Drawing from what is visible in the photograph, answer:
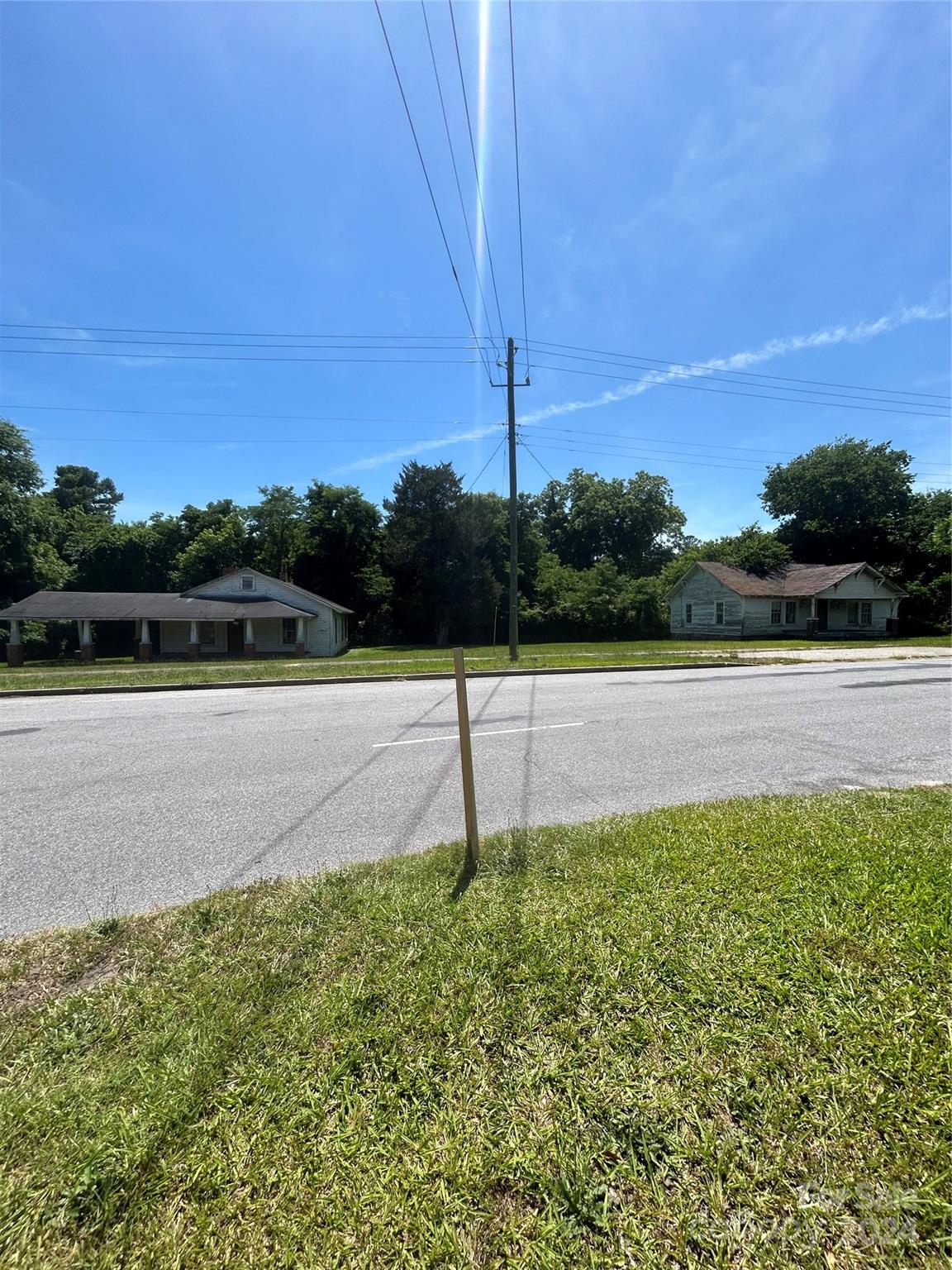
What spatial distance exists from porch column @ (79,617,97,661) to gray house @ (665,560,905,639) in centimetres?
3361

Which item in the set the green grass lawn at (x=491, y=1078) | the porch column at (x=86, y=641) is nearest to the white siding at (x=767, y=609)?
the porch column at (x=86, y=641)

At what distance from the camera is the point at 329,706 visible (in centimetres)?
1010

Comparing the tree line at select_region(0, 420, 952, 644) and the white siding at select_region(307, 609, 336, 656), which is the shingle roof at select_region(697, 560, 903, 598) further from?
the white siding at select_region(307, 609, 336, 656)

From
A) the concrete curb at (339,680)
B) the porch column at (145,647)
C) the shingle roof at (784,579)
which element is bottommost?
the concrete curb at (339,680)

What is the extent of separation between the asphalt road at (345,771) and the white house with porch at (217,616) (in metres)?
17.2

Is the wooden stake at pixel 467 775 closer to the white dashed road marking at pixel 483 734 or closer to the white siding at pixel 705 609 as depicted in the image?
the white dashed road marking at pixel 483 734

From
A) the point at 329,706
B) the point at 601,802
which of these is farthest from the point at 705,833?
the point at 329,706

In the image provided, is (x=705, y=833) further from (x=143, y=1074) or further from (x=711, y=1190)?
(x=143, y=1074)

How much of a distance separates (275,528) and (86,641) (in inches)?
863

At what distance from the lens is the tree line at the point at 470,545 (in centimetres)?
3391

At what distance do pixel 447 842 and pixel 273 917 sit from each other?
4.35ft

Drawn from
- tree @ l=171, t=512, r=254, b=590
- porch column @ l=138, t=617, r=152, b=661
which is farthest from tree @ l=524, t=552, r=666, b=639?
tree @ l=171, t=512, r=254, b=590

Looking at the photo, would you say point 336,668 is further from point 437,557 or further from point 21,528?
point 21,528

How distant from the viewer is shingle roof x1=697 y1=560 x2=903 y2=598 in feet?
113
